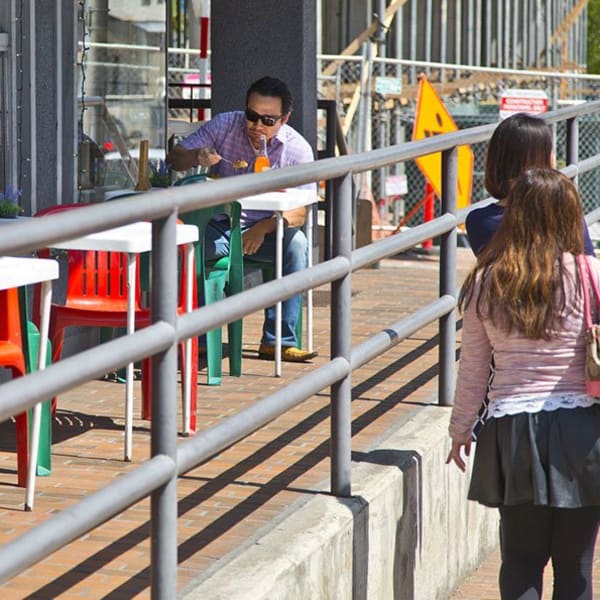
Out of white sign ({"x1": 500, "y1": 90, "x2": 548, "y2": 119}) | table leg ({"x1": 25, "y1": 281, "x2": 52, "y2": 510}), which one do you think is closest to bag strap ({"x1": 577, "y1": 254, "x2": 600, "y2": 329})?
table leg ({"x1": 25, "y1": 281, "x2": 52, "y2": 510})

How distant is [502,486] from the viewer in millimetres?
4254

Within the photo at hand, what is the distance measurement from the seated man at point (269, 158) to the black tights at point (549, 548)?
11.2ft

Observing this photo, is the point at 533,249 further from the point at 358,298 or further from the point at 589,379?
the point at 358,298

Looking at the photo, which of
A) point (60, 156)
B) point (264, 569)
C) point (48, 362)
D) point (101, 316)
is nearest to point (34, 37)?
point (60, 156)

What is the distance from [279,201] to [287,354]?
3.03ft

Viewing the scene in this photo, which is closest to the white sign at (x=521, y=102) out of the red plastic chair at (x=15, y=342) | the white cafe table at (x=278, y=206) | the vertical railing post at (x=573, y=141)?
the vertical railing post at (x=573, y=141)

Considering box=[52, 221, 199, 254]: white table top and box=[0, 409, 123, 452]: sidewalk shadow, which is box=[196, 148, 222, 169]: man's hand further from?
box=[52, 221, 199, 254]: white table top

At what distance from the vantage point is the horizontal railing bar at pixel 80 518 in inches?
111

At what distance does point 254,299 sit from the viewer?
3.93m

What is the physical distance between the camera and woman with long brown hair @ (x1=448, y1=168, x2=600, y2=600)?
415 centimetres

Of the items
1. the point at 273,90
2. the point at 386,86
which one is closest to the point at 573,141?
the point at 273,90

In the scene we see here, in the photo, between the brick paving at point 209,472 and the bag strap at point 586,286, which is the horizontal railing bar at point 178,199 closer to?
the bag strap at point 586,286

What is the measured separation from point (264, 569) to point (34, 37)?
377 centimetres

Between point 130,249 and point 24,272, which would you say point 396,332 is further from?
point 24,272
